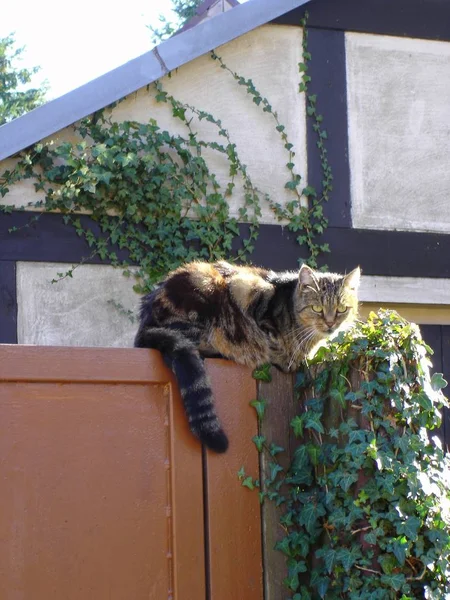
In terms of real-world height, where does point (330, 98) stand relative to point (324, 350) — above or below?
above

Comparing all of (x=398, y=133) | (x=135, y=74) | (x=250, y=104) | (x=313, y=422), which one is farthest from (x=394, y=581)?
(x=398, y=133)

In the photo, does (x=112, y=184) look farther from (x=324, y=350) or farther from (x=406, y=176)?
(x=324, y=350)

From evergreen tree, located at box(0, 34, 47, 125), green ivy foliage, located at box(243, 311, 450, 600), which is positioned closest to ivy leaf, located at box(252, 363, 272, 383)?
green ivy foliage, located at box(243, 311, 450, 600)

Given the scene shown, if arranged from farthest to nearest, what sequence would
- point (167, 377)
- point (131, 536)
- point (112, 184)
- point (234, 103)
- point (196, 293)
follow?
point (234, 103) < point (112, 184) < point (196, 293) < point (167, 377) < point (131, 536)

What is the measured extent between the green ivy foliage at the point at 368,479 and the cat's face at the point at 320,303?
98cm

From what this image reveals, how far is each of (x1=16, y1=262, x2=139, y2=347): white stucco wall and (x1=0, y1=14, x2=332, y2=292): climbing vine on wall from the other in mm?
99

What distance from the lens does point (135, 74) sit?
6.15 meters

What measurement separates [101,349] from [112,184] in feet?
8.70

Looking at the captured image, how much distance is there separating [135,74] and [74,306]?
1511mm

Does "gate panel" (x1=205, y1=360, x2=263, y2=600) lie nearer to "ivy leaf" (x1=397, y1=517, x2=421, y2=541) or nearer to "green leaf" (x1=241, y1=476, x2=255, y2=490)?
"green leaf" (x1=241, y1=476, x2=255, y2=490)

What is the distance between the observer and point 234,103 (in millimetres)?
6672

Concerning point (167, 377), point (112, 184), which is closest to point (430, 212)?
point (112, 184)

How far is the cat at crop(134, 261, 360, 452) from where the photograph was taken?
4.26 meters

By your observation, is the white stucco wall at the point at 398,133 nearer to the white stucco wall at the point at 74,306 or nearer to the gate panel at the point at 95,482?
the white stucco wall at the point at 74,306
